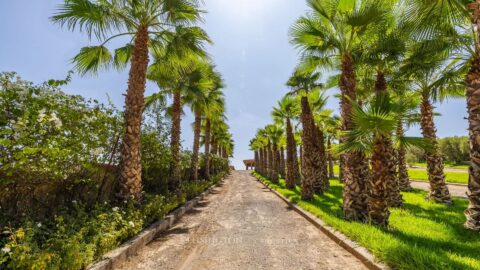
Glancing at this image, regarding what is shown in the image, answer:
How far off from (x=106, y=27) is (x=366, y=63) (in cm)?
922

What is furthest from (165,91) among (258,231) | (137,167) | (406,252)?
(406,252)

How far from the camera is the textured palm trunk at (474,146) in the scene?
7.07 metres

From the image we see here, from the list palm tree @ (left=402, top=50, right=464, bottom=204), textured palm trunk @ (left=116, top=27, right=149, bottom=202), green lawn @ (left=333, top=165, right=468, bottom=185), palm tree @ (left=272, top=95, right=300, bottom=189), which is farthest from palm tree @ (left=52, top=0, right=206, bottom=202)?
green lawn @ (left=333, top=165, right=468, bottom=185)

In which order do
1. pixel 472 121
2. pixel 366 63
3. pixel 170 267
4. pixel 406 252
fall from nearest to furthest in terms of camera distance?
1. pixel 406 252
2. pixel 170 267
3. pixel 472 121
4. pixel 366 63

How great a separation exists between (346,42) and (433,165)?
7.25 metres

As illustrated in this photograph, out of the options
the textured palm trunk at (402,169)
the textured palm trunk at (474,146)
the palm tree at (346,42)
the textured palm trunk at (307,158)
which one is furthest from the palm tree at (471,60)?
the textured palm trunk at (402,169)

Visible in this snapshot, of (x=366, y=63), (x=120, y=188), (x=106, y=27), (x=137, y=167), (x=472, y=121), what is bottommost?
(x=120, y=188)

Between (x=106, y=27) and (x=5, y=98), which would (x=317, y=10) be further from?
(x=5, y=98)

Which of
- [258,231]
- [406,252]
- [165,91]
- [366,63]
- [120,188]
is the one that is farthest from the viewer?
[165,91]

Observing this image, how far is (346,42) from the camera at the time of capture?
954 centimetres

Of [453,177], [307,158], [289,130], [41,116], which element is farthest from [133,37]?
[453,177]

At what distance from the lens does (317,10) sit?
959cm

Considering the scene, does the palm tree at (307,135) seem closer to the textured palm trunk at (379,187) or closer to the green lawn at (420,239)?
the green lawn at (420,239)

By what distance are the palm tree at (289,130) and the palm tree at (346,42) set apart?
10.8 meters
